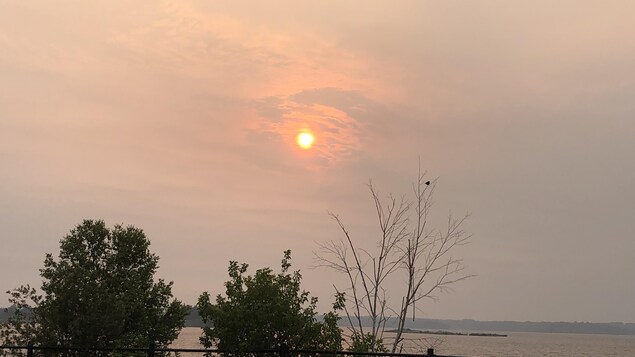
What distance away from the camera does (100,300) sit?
25.4 metres

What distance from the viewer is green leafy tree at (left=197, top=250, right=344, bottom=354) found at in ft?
47.2

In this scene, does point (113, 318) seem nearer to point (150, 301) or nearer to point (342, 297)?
point (150, 301)

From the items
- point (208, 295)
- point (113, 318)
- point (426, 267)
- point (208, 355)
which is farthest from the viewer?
point (113, 318)

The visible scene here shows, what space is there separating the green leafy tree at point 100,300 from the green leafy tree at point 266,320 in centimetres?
1137

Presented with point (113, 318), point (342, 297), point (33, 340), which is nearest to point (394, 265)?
point (342, 297)

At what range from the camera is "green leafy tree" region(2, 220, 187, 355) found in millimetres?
25453

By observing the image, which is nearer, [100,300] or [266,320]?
[266,320]

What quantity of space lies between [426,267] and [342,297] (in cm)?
365

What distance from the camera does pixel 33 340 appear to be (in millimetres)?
26688

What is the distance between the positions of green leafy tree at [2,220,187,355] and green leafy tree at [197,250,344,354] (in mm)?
11373

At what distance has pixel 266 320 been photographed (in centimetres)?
1438

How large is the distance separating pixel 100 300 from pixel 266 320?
44.7 ft

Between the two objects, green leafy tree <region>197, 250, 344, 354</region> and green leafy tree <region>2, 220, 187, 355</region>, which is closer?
green leafy tree <region>197, 250, 344, 354</region>

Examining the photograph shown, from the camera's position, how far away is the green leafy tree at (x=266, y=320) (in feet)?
47.2
